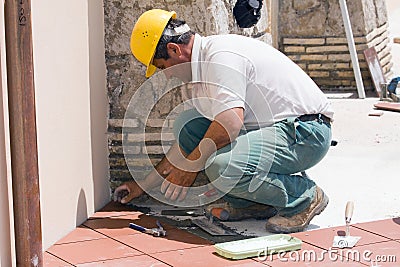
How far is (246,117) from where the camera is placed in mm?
4316

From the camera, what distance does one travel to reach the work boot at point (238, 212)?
177 inches

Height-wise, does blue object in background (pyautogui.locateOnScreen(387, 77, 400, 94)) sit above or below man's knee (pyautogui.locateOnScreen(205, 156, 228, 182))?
above

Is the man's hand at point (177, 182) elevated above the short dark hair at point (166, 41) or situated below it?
below

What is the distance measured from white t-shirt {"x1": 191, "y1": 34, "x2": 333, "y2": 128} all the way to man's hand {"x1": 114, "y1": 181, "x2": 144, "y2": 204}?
24.8 inches

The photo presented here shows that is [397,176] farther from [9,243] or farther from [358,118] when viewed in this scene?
[9,243]

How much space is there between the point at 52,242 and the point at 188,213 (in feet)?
2.99

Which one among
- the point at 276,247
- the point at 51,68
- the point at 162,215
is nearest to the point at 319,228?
the point at 276,247

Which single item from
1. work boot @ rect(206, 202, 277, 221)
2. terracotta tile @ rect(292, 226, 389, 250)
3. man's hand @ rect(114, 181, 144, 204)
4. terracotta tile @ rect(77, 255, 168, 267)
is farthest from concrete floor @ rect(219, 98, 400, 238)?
terracotta tile @ rect(77, 255, 168, 267)

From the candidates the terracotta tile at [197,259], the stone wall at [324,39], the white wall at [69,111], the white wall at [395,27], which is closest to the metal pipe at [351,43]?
the stone wall at [324,39]

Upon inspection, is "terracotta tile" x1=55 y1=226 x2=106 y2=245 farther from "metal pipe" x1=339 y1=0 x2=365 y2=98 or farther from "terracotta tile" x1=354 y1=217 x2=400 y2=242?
"metal pipe" x1=339 y1=0 x2=365 y2=98

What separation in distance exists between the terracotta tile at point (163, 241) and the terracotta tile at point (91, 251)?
0.20ft

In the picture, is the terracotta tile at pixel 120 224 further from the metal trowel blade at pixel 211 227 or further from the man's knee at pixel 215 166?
the man's knee at pixel 215 166

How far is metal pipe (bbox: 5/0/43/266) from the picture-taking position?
10.8 feet

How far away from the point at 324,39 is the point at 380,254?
5.62 m
